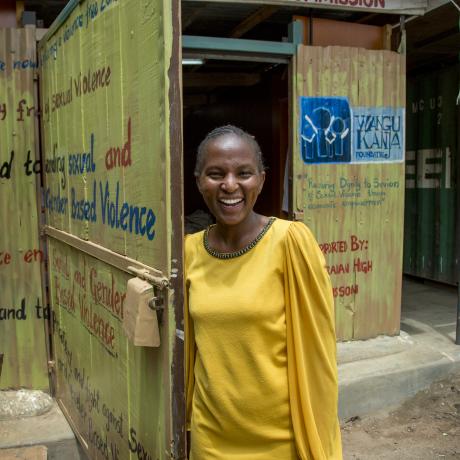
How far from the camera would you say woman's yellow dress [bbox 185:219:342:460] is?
5.72 feet

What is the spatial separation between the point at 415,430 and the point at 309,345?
2.84 m

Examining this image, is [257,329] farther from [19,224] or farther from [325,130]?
[325,130]

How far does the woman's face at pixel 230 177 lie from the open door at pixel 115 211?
11 cm

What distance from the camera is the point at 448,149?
22.8ft

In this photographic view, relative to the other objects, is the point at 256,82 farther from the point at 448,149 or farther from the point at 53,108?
the point at 53,108

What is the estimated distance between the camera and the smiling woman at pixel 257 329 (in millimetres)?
1748

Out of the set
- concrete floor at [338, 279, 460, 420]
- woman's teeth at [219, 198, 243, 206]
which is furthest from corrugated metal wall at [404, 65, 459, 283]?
woman's teeth at [219, 198, 243, 206]

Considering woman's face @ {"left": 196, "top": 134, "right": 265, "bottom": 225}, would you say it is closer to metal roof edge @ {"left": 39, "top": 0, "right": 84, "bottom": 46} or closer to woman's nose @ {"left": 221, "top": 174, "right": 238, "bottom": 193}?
woman's nose @ {"left": 221, "top": 174, "right": 238, "bottom": 193}

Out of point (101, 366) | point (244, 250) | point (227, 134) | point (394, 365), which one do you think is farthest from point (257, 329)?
point (394, 365)

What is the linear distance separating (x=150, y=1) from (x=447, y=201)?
5.96 m

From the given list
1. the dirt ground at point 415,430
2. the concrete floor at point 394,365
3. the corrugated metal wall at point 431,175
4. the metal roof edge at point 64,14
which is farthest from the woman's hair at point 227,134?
the corrugated metal wall at point 431,175

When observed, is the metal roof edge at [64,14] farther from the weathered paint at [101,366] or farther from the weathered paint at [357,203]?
the weathered paint at [357,203]

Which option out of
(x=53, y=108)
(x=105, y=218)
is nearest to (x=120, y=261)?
(x=105, y=218)

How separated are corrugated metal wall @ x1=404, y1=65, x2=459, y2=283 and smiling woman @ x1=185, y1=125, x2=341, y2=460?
5686 mm
